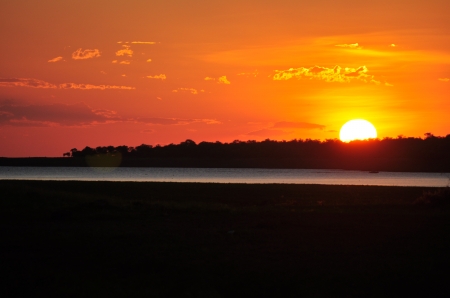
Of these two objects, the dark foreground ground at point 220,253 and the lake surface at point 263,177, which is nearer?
the dark foreground ground at point 220,253

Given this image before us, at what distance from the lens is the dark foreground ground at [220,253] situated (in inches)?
446

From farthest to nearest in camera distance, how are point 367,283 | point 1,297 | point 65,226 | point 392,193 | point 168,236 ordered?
1. point 392,193
2. point 65,226
3. point 168,236
4. point 367,283
5. point 1,297

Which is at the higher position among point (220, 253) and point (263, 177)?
point (263, 177)

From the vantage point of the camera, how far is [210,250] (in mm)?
14727

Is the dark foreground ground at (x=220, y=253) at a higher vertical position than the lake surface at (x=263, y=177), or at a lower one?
lower

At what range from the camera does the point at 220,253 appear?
14391mm

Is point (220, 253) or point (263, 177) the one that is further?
point (263, 177)

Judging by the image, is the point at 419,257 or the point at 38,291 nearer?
the point at 38,291

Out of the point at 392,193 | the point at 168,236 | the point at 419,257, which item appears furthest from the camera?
the point at 392,193

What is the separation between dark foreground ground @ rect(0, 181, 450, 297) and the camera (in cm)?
1133

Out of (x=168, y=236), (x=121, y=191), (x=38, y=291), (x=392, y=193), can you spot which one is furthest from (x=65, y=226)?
(x=392, y=193)

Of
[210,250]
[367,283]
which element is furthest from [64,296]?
[367,283]

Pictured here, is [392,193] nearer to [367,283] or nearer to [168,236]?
[168,236]

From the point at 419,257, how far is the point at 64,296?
8.72 m
